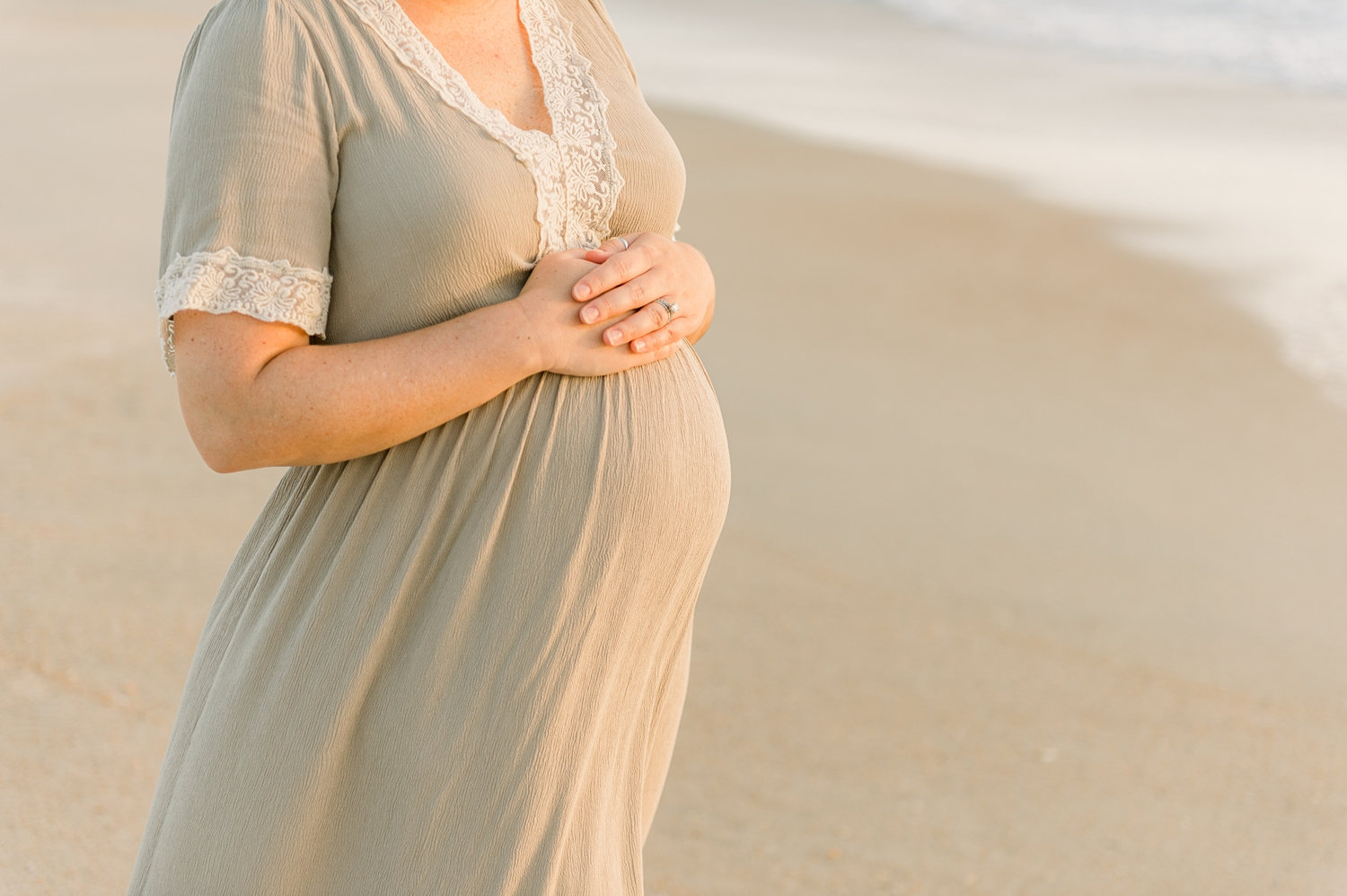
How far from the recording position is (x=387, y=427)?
139cm

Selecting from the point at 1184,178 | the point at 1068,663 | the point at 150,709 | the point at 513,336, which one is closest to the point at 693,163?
the point at 1184,178

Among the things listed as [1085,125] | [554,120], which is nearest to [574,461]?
[554,120]

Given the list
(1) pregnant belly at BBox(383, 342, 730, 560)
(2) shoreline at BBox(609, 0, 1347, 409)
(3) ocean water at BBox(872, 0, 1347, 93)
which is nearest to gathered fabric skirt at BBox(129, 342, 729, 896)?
(1) pregnant belly at BBox(383, 342, 730, 560)

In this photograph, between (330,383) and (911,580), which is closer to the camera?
(330,383)

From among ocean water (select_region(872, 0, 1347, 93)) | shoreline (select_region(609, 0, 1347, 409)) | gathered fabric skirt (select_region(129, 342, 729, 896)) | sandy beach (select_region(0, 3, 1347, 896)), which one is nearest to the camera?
gathered fabric skirt (select_region(129, 342, 729, 896))

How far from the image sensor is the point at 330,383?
4.44ft

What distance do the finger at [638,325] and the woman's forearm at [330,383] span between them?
0.33ft

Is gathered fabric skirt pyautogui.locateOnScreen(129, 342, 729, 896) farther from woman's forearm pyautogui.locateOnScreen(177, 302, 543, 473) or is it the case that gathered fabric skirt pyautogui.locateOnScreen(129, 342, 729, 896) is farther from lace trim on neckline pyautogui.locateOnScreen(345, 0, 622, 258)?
lace trim on neckline pyautogui.locateOnScreen(345, 0, 622, 258)

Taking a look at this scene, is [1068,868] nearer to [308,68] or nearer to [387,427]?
[387,427]

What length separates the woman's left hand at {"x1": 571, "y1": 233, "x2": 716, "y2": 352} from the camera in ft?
4.83

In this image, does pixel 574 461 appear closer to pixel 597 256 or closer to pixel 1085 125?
pixel 597 256

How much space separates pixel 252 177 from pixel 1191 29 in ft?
44.4

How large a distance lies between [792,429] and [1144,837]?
2069mm

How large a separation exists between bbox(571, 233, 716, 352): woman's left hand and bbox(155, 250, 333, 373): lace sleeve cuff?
300 millimetres
